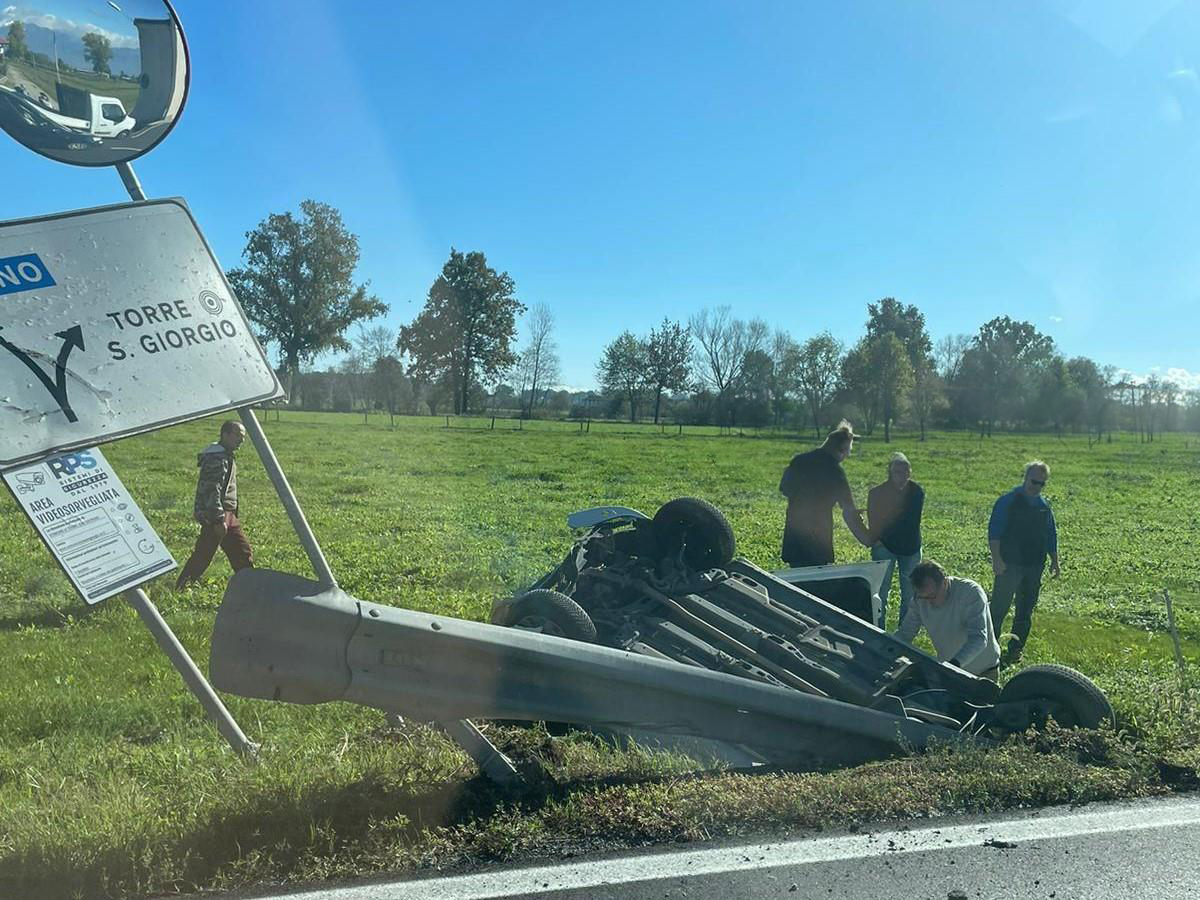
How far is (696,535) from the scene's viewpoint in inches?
246

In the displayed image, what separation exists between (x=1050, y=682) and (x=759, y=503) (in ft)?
51.4

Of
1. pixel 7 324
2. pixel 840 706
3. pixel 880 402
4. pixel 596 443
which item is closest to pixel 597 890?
pixel 840 706

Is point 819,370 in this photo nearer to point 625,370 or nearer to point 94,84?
point 625,370

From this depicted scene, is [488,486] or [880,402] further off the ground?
[880,402]

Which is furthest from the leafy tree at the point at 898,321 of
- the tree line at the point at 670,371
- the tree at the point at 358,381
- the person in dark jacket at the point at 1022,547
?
the person in dark jacket at the point at 1022,547

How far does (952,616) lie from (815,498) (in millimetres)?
1988

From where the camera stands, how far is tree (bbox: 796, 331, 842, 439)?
190ft

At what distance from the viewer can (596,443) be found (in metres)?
38.3

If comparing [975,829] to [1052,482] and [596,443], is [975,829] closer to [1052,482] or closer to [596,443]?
[1052,482]

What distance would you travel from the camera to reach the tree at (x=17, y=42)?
3686 mm

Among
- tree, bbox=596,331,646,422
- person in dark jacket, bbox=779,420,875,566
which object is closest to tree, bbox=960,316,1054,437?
tree, bbox=596,331,646,422

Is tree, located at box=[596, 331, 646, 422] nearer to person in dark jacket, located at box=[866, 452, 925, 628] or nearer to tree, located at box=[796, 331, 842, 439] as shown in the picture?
tree, located at box=[796, 331, 842, 439]

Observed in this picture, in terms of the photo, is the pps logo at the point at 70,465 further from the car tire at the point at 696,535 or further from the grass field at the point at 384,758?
the car tire at the point at 696,535

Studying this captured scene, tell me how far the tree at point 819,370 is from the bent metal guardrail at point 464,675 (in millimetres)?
54493
